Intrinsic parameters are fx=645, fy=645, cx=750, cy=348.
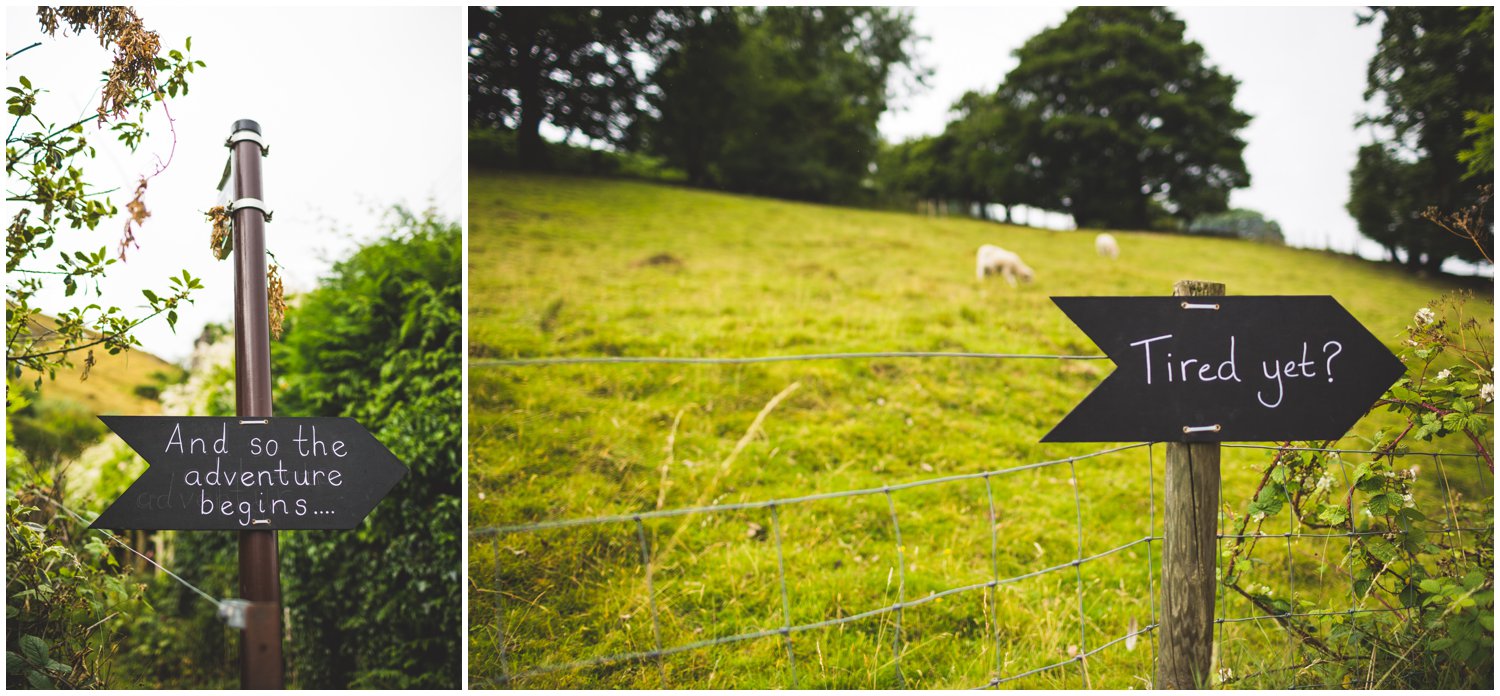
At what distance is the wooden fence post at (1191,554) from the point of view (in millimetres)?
1778

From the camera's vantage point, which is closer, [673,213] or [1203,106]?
[673,213]

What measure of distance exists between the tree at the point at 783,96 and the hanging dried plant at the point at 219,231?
22.7 feet

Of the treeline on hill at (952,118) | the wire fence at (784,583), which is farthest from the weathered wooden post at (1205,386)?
the treeline on hill at (952,118)

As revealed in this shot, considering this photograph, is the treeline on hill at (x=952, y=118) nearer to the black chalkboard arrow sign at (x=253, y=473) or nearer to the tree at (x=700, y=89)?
the tree at (x=700, y=89)

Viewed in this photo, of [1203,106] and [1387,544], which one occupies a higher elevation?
[1203,106]

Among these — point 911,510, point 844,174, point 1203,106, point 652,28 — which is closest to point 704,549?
point 911,510

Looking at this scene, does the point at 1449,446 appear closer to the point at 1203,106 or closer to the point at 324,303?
the point at 324,303

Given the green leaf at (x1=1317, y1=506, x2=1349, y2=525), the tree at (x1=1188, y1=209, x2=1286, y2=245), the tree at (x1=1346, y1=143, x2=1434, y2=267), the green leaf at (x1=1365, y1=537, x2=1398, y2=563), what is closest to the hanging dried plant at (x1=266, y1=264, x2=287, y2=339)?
the green leaf at (x1=1317, y1=506, x2=1349, y2=525)

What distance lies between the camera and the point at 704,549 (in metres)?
3.11

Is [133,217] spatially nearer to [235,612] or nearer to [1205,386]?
[235,612]

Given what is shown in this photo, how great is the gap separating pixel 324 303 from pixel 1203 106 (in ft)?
47.7

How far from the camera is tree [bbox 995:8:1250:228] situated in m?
12.1

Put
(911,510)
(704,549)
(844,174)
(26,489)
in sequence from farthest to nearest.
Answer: (844,174), (911,510), (704,549), (26,489)

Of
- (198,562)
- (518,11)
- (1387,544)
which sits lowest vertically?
(198,562)
